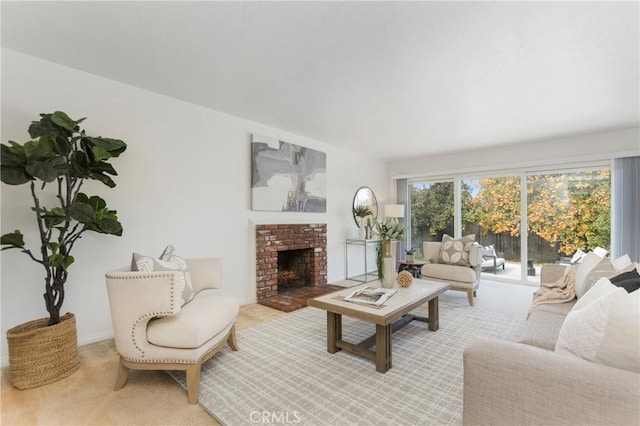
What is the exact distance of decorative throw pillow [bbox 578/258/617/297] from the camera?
191 centimetres

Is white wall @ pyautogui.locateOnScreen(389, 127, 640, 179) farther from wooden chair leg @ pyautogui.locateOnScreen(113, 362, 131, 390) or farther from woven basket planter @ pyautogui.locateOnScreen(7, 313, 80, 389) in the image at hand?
woven basket planter @ pyautogui.locateOnScreen(7, 313, 80, 389)

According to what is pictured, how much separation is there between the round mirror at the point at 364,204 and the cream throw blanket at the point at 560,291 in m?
3.20

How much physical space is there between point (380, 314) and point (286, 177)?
8.46 feet

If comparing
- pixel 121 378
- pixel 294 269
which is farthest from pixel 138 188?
pixel 294 269

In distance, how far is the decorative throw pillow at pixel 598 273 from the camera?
1.91 metres

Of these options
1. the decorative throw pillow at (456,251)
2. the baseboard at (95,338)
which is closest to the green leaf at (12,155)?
the baseboard at (95,338)

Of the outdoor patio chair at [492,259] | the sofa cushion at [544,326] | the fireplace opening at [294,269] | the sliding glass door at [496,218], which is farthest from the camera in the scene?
the outdoor patio chair at [492,259]

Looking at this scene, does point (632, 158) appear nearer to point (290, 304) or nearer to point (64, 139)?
point (290, 304)

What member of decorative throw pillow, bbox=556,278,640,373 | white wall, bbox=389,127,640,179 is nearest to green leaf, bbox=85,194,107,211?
decorative throw pillow, bbox=556,278,640,373

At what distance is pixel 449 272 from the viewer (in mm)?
3705

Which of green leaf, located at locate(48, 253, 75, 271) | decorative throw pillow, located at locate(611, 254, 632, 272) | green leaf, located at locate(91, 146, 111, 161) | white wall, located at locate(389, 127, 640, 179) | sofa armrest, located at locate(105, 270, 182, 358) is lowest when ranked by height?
sofa armrest, located at locate(105, 270, 182, 358)

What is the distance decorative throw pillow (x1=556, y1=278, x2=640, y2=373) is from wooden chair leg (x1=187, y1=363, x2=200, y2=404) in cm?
182

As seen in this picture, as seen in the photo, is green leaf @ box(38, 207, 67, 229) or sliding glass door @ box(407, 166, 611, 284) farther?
sliding glass door @ box(407, 166, 611, 284)

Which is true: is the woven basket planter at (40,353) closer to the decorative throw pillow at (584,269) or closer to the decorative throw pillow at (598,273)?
the decorative throw pillow at (598,273)
